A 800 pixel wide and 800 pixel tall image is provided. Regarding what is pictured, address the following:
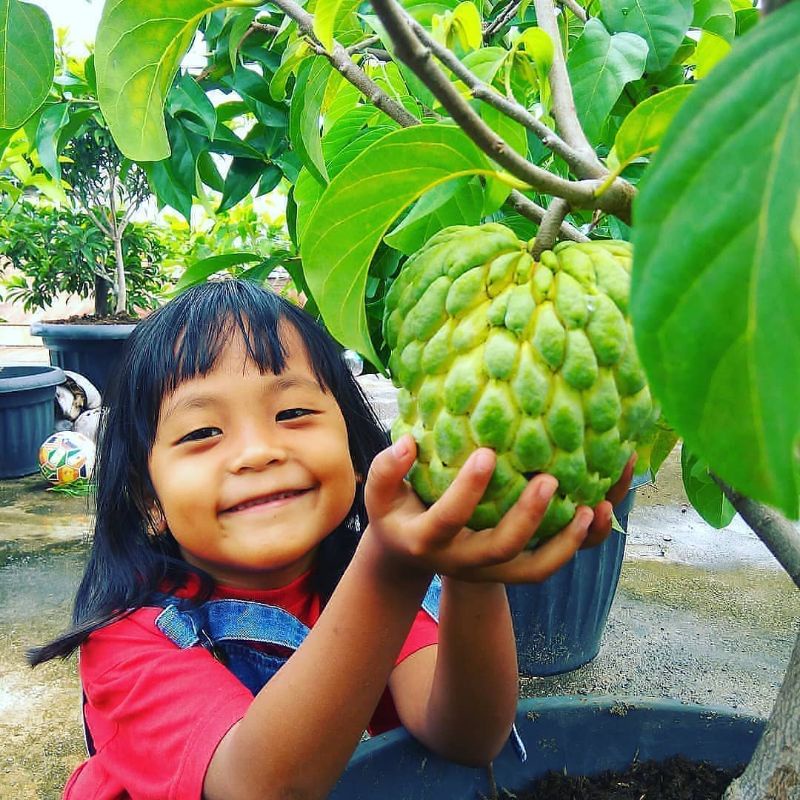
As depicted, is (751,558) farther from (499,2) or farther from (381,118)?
(381,118)

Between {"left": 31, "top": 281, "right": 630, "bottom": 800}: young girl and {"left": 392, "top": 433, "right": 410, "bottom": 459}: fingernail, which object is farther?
{"left": 31, "top": 281, "right": 630, "bottom": 800}: young girl

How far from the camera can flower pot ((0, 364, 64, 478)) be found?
12.8 ft

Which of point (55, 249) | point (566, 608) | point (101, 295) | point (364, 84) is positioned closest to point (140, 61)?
point (364, 84)

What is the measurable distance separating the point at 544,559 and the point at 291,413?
0.51 meters

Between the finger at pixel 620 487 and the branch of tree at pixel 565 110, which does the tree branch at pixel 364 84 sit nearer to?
the branch of tree at pixel 565 110

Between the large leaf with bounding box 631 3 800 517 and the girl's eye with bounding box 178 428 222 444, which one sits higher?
the large leaf with bounding box 631 3 800 517

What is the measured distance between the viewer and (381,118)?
3.21ft

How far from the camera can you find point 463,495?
53cm

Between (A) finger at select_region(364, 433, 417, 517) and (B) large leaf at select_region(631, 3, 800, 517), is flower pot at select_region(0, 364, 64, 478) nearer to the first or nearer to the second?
(A) finger at select_region(364, 433, 417, 517)

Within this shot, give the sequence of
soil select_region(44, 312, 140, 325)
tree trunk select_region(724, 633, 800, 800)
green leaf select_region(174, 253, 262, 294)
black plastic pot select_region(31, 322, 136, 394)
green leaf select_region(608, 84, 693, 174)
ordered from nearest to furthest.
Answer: green leaf select_region(608, 84, 693, 174), tree trunk select_region(724, 633, 800, 800), green leaf select_region(174, 253, 262, 294), black plastic pot select_region(31, 322, 136, 394), soil select_region(44, 312, 140, 325)

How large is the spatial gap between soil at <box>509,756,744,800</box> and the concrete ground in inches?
39.8

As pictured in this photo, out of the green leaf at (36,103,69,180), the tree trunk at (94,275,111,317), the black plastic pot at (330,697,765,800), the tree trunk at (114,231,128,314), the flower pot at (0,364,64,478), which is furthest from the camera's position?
the tree trunk at (94,275,111,317)

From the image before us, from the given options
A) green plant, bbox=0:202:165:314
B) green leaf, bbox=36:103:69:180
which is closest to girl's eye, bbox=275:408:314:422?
green leaf, bbox=36:103:69:180

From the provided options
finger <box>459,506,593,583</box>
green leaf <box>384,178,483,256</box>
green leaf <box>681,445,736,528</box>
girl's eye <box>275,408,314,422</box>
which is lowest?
green leaf <box>681,445,736,528</box>
